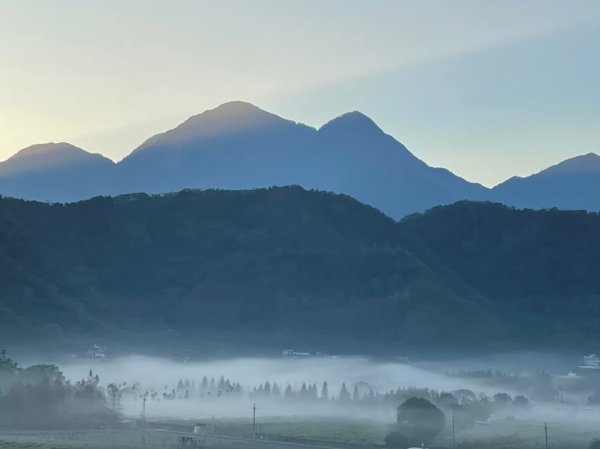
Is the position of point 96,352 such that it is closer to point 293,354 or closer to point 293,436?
point 293,354

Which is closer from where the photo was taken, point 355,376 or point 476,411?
point 476,411

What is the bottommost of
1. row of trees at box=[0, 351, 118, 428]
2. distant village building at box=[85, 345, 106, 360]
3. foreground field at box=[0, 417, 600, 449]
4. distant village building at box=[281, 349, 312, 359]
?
foreground field at box=[0, 417, 600, 449]

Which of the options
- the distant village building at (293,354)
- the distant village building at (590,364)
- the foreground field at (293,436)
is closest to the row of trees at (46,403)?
the foreground field at (293,436)

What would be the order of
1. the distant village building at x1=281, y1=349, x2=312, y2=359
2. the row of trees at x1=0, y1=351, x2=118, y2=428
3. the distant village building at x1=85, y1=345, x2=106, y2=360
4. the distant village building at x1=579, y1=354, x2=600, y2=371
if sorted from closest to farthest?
1. the row of trees at x1=0, y1=351, x2=118, y2=428
2. the distant village building at x1=85, y1=345, x2=106, y2=360
3. the distant village building at x1=579, y1=354, x2=600, y2=371
4. the distant village building at x1=281, y1=349, x2=312, y2=359

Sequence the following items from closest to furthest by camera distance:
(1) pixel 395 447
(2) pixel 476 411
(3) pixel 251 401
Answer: (1) pixel 395 447 < (2) pixel 476 411 < (3) pixel 251 401

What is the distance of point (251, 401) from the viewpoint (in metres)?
140

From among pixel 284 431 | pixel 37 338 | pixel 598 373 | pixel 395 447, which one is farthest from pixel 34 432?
pixel 598 373

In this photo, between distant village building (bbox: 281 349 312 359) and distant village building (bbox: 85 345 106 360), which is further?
distant village building (bbox: 281 349 312 359)

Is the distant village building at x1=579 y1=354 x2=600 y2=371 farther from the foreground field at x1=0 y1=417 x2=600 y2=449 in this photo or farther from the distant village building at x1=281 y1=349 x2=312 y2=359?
the foreground field at x1=0 y1=417 x2=600 y2=449

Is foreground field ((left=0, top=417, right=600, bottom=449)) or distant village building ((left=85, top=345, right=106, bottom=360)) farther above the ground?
distant village building ((left=85, top=345, right=106, bottom=360))

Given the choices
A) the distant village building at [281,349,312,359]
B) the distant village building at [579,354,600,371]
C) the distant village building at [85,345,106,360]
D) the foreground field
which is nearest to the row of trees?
the foreground field

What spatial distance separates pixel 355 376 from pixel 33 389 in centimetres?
7473

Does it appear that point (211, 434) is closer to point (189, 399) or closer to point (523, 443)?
point (523, 443)

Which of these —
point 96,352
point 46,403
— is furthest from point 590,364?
point 46,403
